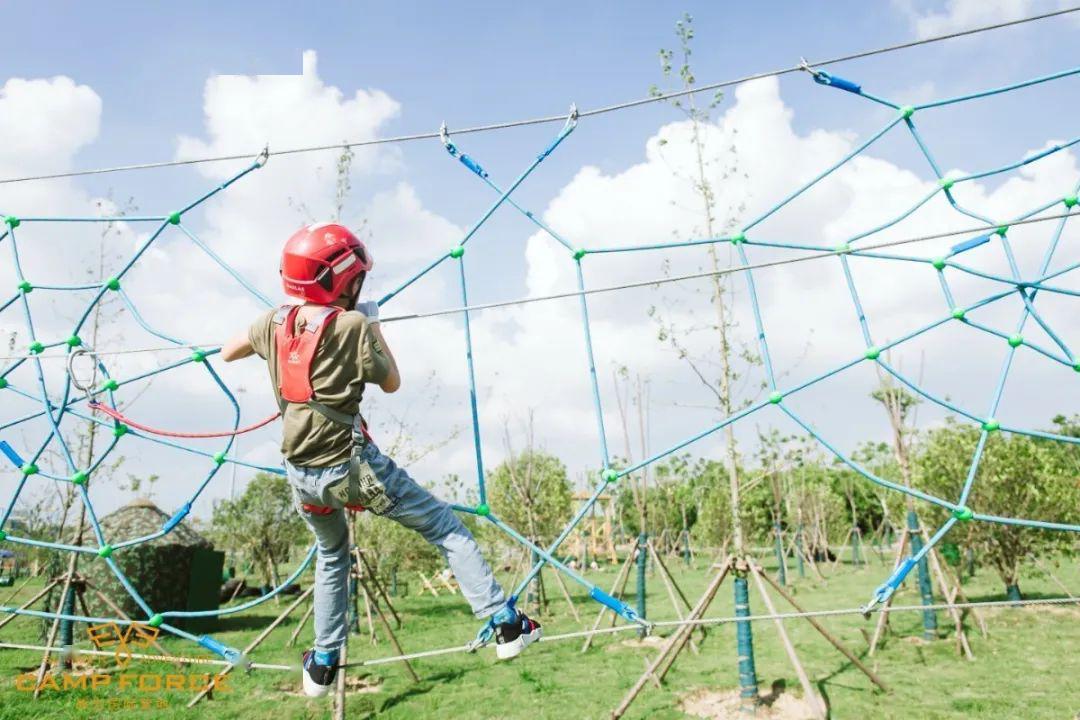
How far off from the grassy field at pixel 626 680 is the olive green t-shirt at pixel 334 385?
478cm

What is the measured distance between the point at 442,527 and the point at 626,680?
5665mm

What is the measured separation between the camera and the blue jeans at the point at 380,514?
2.86 m

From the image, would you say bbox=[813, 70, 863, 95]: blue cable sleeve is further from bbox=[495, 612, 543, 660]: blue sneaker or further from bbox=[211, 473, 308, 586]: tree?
bbox=[211, 473, 308, 586]: tree

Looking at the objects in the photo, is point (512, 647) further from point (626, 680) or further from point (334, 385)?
point (626, 680)

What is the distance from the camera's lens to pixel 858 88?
11.7ft

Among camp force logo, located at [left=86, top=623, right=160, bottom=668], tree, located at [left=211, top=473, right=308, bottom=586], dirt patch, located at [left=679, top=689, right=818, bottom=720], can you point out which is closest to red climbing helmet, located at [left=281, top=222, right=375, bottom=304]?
dirt patch, located at [left=679, top=689, right=818, bottom=720]

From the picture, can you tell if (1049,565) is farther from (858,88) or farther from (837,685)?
(858,88)

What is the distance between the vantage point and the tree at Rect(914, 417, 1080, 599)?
35.2 ft

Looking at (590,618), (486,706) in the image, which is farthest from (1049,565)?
(486,706)

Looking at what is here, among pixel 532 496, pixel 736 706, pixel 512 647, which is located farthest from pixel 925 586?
pixel 512 647

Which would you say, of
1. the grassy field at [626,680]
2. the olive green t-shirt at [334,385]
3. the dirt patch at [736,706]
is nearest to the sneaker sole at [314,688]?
the olive green t-shirt at [334,385]

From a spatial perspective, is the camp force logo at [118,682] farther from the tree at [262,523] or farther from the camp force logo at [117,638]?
the tree at [262,523]

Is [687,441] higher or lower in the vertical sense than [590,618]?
higher

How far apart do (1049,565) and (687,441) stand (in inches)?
758
